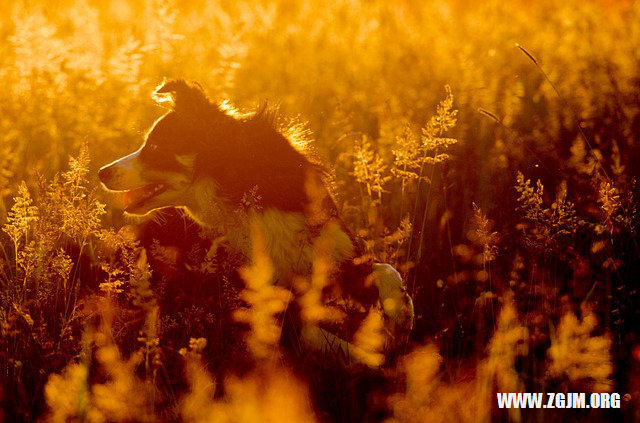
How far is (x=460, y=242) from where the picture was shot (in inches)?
146

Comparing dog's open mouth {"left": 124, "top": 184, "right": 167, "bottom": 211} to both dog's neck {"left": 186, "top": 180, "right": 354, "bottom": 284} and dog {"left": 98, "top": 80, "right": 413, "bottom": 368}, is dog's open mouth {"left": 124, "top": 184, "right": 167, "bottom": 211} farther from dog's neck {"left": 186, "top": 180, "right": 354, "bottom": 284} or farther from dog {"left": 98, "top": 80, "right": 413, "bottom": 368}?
dog's neck {"left": 186, "top": 180, "right": 354, "bottom": 284}

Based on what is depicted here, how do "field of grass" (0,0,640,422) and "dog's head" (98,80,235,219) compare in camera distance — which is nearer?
"field of grass" (0,0,640,422)

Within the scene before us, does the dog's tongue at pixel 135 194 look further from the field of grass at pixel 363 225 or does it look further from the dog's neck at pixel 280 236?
the dog's neck at pixel 280 236

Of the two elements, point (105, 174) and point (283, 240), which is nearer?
point (283, 240)

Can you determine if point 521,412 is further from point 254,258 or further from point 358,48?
point 358,48

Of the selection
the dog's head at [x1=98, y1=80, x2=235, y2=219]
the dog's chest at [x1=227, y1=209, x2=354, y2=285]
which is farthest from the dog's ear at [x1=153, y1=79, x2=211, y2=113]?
the dog's chest at [x1=227, y1=209, x2=354, y2=285]

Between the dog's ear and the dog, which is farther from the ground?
the dog's ear

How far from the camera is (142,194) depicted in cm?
341

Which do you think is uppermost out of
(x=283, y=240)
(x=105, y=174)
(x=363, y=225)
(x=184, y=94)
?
(x=184, y=94)

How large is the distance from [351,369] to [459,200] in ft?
6.16

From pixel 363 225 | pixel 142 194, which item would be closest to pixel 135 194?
pixel 142 194

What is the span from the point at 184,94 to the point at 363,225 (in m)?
1.08

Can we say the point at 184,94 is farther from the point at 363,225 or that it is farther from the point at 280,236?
the point at 363,225

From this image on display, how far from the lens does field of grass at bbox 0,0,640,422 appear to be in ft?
7.14
